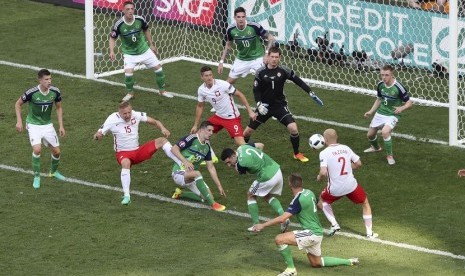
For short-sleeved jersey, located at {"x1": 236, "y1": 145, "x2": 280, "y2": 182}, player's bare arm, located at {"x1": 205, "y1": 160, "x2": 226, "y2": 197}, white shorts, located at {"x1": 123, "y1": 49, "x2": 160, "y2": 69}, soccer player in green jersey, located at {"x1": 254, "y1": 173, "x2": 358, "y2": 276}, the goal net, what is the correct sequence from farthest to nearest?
white shorts, located at {"x1": 123, "y1": 49, "x2": 160, "y2": 69} < the goal net < player's bare arm, located at {"x1": 205, "y1": 160, "x2": 226, "y2": 197} < short-sleeved jersey, located at {"x1": 236, "y1": 145, "x2": 280, "y2": 182} < soccer player in green jersey, located at {"x1": 254, "y1": 173, "x2": 358, "y2": 276}

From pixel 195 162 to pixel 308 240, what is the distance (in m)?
3.97

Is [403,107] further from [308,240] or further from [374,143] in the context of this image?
[308,240]


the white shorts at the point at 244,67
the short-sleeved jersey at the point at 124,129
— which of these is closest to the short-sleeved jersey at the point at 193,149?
the short-sleeved jersey at the point at 124,129

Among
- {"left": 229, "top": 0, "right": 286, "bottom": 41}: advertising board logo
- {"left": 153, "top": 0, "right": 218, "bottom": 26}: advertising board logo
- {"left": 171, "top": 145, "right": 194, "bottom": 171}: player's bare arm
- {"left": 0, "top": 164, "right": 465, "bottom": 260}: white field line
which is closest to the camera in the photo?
{"left": 0, "top": 164, "right": 465, "bottom": 260}: white field line

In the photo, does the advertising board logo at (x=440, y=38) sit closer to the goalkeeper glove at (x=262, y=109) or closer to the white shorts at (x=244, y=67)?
the white shorts at (x=244, y=67)

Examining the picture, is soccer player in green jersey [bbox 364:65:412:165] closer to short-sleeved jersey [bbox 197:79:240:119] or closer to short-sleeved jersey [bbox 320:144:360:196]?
short-sleeved jersey [bbox 197:79:240:119]

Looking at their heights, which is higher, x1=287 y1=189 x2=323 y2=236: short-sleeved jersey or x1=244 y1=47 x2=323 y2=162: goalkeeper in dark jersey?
x1=287 y1=189 x2=323 y2=236: short-sleeved jersey

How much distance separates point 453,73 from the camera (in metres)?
24.7

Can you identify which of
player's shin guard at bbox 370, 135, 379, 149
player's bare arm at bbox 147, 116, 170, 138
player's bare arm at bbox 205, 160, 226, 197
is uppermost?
player's bare arm at bbox 147, 116, 170, 138

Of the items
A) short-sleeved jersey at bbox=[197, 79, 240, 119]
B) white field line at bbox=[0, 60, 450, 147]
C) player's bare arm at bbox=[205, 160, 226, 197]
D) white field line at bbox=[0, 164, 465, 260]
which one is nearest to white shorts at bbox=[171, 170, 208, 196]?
white field line at bbox=[0, 164, 465, 260]

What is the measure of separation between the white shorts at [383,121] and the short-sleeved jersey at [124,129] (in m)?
4.33

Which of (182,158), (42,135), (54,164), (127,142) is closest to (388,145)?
(182,158)

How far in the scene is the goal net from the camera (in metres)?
27.2

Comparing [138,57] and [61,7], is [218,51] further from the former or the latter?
[61,7]
